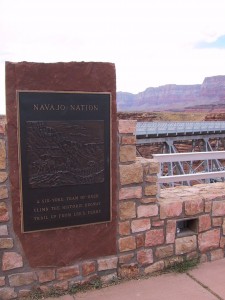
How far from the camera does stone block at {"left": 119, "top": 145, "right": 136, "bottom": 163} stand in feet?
11.5

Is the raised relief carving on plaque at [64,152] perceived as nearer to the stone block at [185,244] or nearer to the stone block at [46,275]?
the stone block at [46,275]

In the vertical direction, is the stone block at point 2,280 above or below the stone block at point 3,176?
below

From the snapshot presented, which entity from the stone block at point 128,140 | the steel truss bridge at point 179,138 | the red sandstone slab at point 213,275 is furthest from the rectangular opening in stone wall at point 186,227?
the steel truss bridge at point 179,138

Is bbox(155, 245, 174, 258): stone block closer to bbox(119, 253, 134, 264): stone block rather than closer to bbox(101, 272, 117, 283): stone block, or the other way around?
bbox(119, 253, 134, 264): stone block

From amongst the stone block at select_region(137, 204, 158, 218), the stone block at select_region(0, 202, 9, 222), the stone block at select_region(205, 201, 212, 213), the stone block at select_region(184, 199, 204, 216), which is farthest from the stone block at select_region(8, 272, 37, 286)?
the stone block at select_region(205, 201, 212, 213)

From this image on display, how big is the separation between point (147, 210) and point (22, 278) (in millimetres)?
1522

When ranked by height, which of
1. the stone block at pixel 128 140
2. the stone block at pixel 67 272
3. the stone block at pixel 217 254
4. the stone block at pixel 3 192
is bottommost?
the stone block at pixel 217 254

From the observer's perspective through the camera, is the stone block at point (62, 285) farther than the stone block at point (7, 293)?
Yes

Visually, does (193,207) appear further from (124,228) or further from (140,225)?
(124,228)

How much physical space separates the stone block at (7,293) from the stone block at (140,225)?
141cm

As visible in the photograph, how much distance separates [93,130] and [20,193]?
3.19 feet

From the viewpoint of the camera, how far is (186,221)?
412cm

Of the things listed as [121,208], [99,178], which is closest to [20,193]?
[99,178]

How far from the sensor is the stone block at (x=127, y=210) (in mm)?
3584
